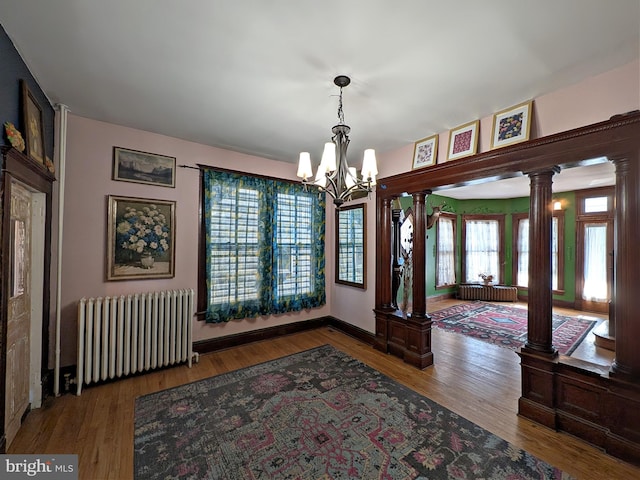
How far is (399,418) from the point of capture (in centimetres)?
225

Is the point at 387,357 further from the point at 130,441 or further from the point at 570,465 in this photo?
the point at 130,441

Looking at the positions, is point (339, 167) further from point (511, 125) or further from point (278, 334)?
point (278, 334)

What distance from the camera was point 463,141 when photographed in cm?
283

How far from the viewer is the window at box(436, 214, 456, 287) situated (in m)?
6.91

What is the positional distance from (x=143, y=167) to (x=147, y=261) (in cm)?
112

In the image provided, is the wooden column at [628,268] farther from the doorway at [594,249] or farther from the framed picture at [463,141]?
the doorway at [594,249]

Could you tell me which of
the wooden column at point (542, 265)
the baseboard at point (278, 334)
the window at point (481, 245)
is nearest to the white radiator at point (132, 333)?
the baseboard at point (278, 334)

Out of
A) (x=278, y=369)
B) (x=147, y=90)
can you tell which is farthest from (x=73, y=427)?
(x=147, y=90)

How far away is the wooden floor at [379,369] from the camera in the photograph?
1.82 meters

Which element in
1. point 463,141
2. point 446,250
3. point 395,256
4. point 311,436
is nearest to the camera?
point 311,436

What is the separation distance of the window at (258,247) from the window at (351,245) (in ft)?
1.02

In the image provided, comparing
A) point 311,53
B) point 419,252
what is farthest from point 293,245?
point 311,53

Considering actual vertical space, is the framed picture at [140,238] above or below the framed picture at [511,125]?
below

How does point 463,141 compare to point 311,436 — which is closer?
point 311,436
